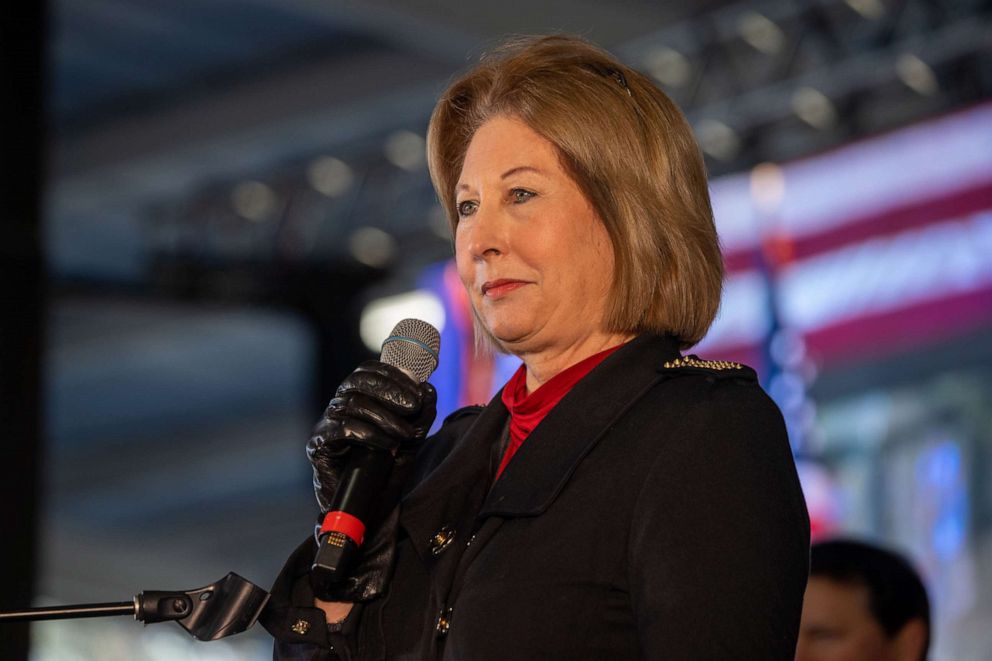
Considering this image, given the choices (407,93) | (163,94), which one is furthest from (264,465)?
(407,93)

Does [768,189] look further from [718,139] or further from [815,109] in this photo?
[718,139]

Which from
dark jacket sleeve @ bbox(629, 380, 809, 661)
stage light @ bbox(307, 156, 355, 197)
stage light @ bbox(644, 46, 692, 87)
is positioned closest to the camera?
dark jacket sleeve @ bbox(629, 380, 809, 661)

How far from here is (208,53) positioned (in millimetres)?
7270

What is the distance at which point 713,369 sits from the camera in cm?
161

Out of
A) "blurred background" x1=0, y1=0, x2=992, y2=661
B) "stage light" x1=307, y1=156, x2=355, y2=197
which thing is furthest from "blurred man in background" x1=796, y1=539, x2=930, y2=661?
"stage light" x1=307, y1=156, x2=355, y2=197

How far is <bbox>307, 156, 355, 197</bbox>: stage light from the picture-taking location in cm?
747

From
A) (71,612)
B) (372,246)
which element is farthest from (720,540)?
(372,246)

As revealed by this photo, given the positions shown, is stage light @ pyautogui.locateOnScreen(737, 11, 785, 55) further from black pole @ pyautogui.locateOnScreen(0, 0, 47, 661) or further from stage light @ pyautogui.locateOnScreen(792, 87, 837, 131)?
black pole @ pyautogui.locateOnScreen(0, 0, 47, 661)

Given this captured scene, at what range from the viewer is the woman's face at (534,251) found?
1.69 m

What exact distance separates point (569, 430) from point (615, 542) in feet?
0.55

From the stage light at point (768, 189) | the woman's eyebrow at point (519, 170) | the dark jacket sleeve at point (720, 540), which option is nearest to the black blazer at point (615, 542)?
the dark jacket sleeve at point (720, 540)

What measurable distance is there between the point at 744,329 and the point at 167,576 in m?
8.30

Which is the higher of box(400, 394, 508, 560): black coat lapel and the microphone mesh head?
the microphone mesh head

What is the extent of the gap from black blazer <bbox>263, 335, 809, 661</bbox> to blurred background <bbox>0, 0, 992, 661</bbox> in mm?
2438
